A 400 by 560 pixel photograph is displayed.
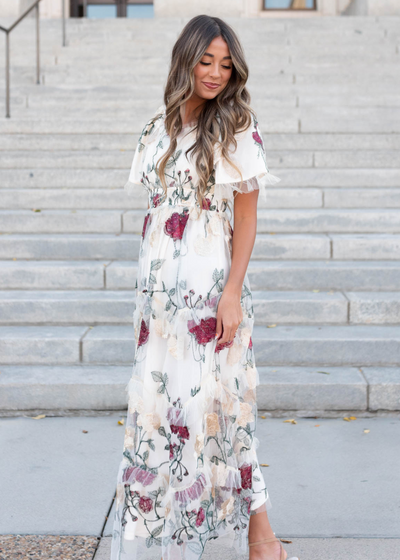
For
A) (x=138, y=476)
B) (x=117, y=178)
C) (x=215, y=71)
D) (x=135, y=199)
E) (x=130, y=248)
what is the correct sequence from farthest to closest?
(x=117, y=178) → (x=135, y=199) → (x=130, y=248) → (x=138, y=476) → (x=215, y=71)

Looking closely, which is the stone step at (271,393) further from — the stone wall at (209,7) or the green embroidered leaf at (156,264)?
the stone wall at (209,7)

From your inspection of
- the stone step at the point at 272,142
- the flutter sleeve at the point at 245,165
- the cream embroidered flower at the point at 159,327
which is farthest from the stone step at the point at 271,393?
the stone step at the point at 272,142

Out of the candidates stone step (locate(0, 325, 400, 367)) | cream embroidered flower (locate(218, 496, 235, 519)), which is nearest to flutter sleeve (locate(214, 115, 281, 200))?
cream embroidered flower (locate(218, 496, 235, 519))

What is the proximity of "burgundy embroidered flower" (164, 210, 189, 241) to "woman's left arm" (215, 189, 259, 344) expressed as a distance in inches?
7.1

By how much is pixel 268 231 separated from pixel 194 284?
3.61 metres

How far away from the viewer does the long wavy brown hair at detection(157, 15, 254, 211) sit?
2.02 m

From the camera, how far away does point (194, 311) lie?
2131mm

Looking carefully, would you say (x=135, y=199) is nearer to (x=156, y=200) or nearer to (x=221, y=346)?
(x=156, y=200)

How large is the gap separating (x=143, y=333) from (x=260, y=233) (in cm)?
355

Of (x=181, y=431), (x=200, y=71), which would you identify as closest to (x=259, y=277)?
(x=181, y=431)

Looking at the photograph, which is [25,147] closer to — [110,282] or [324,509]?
[110,282]

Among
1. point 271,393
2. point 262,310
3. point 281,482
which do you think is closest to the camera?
point 281,482

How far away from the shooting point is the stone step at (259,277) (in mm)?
4969

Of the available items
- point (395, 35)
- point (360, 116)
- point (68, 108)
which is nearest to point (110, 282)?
point (68, 108)
